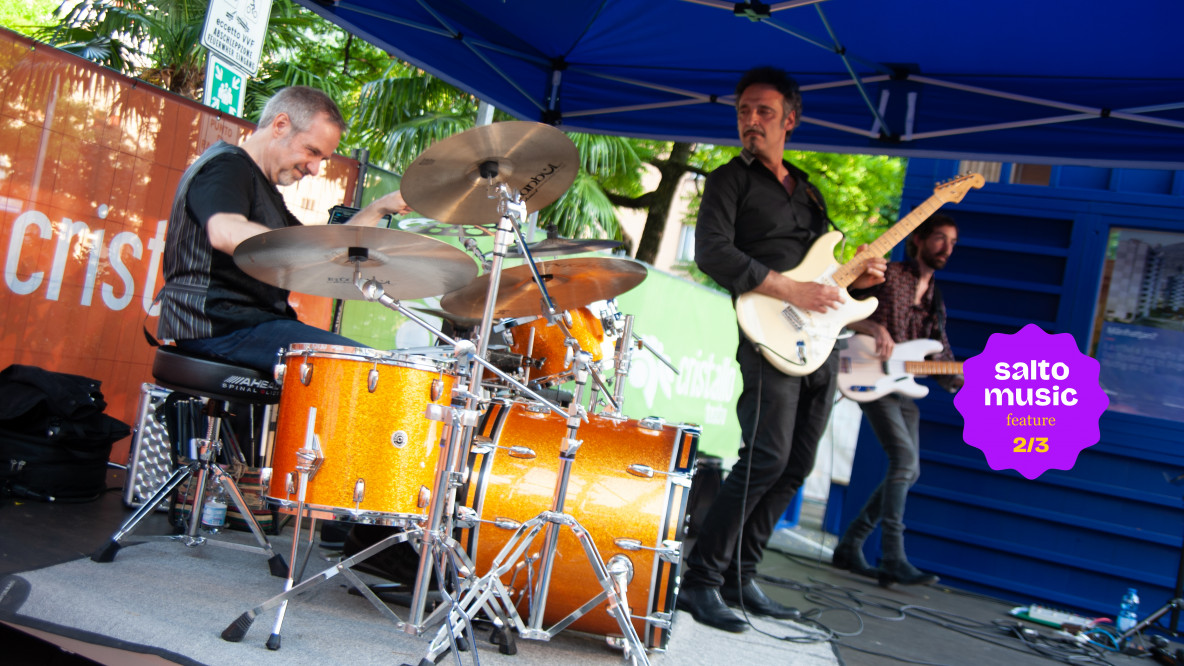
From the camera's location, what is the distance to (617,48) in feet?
15.0

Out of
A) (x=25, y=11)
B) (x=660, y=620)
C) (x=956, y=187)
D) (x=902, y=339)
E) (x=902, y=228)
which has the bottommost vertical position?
(x=660, y=620)

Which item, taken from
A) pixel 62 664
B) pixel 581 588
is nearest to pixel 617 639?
pixel 581 588

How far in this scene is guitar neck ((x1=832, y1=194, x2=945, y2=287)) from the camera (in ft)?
11.8

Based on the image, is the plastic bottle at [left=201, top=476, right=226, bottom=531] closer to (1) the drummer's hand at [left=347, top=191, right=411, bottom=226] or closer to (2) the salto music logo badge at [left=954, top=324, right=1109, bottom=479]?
(1) the drummer's hand at [left=347, top=191, right=411, bottom=226]

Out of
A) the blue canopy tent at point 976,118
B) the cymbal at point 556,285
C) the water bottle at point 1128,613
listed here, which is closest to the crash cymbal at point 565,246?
the cymbal at point 556,285

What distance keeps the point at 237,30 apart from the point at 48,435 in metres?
1.95

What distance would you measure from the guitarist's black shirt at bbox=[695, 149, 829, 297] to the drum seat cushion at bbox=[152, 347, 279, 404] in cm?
166

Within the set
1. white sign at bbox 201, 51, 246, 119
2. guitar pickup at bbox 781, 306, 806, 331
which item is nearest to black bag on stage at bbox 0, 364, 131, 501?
white sign at bbox 201, 51, 246, 119

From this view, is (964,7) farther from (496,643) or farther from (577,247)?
(496,643)

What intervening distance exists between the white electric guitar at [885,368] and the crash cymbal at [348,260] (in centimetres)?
290

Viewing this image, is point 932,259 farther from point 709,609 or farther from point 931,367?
point 709,609

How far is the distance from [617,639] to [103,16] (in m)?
10.8

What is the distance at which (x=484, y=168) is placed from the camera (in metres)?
2.45

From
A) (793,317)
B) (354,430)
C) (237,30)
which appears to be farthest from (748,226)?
(237,30)
